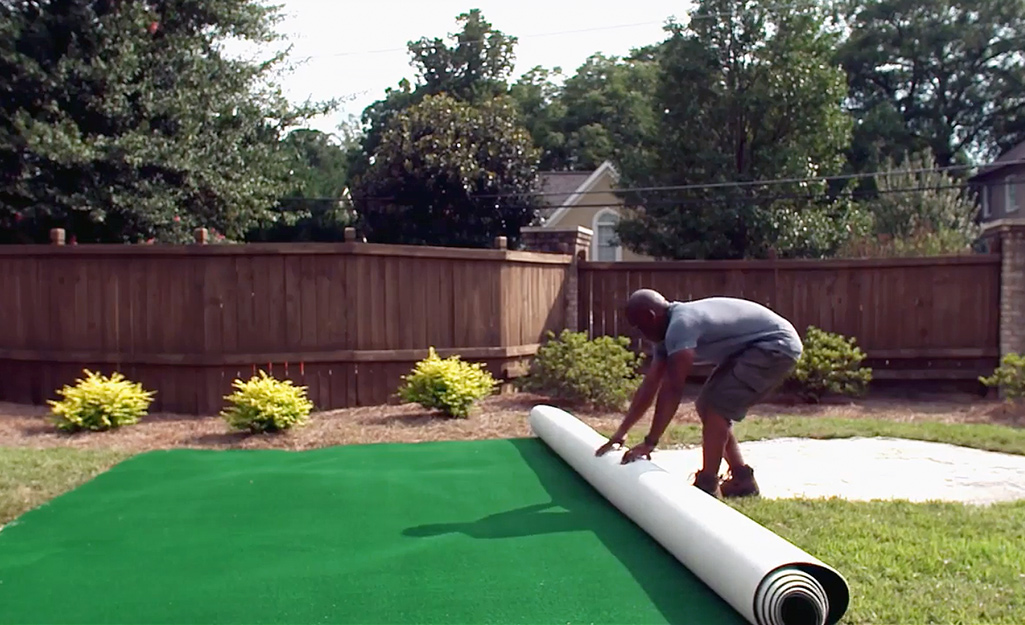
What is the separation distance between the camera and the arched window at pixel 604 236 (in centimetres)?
2927

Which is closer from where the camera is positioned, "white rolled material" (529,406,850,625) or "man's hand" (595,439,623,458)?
"white rolled material" (529,406,850,625)

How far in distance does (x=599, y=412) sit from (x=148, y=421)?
182 inches

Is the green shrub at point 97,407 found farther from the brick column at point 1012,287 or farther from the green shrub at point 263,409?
the brick column at point 1012,287

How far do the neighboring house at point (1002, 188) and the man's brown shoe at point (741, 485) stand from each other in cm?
2984

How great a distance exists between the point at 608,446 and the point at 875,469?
2412 mm

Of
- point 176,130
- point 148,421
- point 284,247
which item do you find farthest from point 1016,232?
point 176,130

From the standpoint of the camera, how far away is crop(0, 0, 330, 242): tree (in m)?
12.8

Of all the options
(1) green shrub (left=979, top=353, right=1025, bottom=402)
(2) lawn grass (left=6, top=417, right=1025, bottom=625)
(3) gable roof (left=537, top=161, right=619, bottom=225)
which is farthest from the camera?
(3) gable roof (left=537, top=161, right=619, bottom=225)

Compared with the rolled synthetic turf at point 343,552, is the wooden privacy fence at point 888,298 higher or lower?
higher

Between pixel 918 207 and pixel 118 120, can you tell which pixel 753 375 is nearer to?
pixel 118 120

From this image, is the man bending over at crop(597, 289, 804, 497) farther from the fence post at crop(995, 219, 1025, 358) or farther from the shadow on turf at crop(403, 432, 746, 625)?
the fence post at crop(995, 219, 1025, 358)

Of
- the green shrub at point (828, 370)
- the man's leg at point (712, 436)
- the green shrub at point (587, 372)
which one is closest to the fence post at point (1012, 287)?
the green shrub at point (828, 370)

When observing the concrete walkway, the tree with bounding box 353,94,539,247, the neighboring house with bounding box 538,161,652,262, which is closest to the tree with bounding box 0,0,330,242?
the tree with bounding box 353,94,539,247

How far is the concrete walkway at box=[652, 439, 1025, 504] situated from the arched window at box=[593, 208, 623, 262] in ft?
69.5
